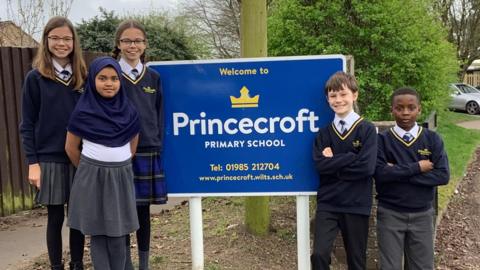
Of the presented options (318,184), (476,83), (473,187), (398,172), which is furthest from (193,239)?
(476,83)

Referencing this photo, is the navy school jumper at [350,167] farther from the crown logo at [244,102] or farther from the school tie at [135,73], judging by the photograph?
the school tie at [135,73]

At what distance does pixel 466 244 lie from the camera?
5.39 m

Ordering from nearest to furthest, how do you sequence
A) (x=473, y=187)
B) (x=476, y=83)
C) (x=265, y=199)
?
(x=265, y=199) < (x=473, y=187) < (x=476, y=83)

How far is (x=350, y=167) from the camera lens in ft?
10.7

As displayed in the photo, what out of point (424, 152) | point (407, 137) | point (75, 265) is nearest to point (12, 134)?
point (75, 265)

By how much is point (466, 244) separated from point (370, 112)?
66.4 inches

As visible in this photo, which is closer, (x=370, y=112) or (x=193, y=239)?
(x=193, y=239)

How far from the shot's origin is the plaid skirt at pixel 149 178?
3.52 metres

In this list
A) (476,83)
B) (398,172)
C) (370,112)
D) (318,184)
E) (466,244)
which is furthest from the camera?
(476,83)

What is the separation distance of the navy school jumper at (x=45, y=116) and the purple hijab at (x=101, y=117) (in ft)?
0.86

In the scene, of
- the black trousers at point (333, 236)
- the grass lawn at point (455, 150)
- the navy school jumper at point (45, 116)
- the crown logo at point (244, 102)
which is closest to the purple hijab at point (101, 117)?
the navy school jumper at point (45, 116)

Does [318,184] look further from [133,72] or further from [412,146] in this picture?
[133,72]

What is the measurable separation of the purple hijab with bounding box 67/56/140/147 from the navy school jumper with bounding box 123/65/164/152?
0.20m

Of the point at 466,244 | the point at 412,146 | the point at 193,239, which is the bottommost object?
the point at 466,244
